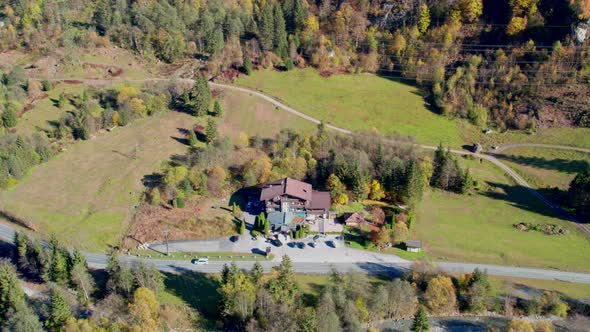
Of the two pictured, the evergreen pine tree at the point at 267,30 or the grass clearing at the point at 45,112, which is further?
the evergreen pine tree at the point at 267,30

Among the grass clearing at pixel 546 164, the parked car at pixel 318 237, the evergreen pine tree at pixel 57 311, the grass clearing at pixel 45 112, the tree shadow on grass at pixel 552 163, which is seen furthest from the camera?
the grass clearing at pixel 45 112

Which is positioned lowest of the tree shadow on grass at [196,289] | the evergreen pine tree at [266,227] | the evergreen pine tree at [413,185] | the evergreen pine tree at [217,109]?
the tree shadow on grass at [196,289]

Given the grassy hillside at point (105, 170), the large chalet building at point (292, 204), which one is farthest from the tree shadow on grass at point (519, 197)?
the grassy hillside at point (105, 170)

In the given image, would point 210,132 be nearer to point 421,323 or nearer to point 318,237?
point 318,237

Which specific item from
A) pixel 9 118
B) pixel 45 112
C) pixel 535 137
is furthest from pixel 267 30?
pixel 535 137

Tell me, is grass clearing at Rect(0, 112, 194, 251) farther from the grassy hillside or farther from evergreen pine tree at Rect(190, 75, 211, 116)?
evergreen pine tree at Rect(190, 75, 211, 116)

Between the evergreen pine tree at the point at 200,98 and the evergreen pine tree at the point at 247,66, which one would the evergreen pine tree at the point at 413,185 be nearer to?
the evergreen pine tree at the point at 200,98
